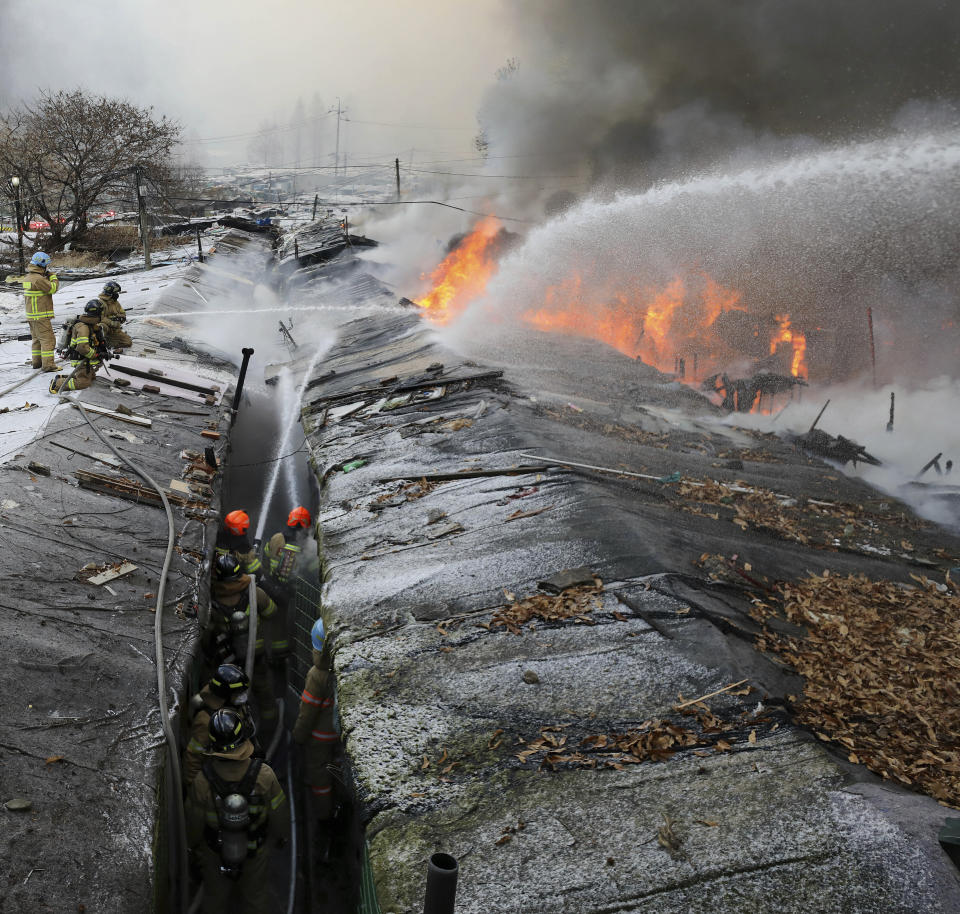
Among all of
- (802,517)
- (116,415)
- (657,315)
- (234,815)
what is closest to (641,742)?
(234,815)

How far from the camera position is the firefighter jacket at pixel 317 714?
673cm

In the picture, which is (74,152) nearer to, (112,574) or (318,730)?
(112,574)

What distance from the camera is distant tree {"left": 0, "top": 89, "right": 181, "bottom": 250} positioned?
3297 centimetres

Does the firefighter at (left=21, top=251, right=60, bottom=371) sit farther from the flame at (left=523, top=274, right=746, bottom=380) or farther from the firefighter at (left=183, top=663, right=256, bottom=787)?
the flame at (left=523, top=274, right=746, bottom=380)

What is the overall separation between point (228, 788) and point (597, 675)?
3060 mm

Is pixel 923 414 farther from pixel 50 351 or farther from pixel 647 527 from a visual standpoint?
pixel 50 351

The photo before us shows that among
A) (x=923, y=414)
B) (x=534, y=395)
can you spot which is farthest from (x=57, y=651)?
(x=923, y=414)

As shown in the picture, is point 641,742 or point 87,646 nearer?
point 641,742

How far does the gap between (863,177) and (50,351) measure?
2510cm

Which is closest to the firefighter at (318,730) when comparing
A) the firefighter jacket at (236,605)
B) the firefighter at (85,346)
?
the firefighter jacket at (236,605)

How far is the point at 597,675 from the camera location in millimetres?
5004

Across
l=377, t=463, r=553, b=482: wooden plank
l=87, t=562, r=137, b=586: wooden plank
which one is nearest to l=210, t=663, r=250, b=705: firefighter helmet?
l=87, t=562, r=137, b=586: wooden plank

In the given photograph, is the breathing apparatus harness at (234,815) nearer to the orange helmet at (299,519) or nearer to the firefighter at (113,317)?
the orange helmet at (299,519)

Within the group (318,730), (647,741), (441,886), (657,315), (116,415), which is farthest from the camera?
(657,315)
